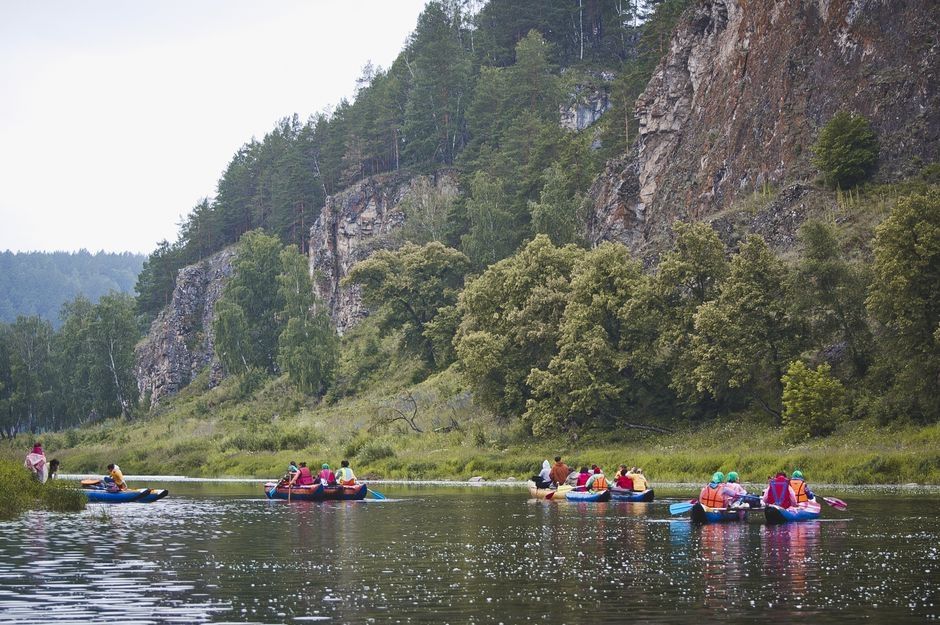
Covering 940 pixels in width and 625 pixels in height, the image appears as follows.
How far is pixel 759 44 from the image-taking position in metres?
88.8

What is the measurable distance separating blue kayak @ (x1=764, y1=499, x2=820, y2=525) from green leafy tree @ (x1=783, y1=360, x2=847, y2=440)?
21220mm

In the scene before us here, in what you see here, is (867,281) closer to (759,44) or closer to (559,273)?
(559,273)

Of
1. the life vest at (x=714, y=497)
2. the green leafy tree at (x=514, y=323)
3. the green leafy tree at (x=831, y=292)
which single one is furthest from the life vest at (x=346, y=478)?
the green leafy tree at (x=831, y=292)

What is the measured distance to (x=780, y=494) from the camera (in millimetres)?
40750

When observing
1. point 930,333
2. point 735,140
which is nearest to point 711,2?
point 735,140

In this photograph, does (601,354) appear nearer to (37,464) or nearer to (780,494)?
(780,494)

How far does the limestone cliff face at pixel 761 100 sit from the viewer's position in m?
78.5

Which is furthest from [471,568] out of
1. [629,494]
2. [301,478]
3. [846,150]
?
[846,150]

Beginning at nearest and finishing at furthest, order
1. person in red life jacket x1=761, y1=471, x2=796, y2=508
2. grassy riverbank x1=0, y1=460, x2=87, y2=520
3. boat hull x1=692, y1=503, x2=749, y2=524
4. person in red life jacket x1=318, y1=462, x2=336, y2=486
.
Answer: boat hull x1=692, y1=503, x2=749, y2=524 → grassy riverbank x1=0, y1=460, x2=87, y2=520 → person in red life jacket x1=761, y1=471, x2=796, y2=508 → person in red life jacket x1=318, y1=462, x2=336, y2=486

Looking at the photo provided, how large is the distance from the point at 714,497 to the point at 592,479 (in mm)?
13817

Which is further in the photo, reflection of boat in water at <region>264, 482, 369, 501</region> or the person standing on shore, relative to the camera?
reflection of boat in water at <region>264, 482, 369, 501</region>

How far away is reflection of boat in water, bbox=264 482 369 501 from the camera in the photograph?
56594 millimetres

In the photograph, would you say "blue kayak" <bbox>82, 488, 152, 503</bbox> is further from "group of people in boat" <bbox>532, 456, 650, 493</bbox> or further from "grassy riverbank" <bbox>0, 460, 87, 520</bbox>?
"group of people in boat" <bbox>532, 456, 650, 493</bbox>

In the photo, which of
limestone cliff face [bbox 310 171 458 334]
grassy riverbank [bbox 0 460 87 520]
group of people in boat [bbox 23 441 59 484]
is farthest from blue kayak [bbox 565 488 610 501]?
limestone cliff face [bbox 310 171 458 334]
